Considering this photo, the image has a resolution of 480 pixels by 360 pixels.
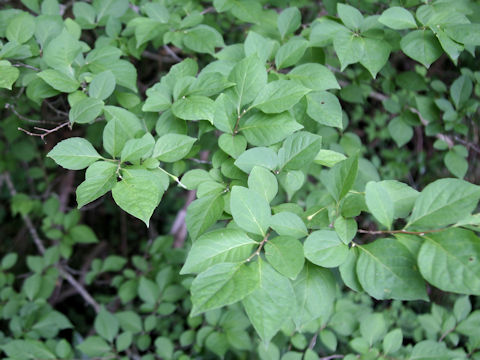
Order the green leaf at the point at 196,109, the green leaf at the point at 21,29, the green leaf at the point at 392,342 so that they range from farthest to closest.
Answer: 1. the green leaf at the point at 392,342
2. the green leaf at the point at 21,29
3. the green leaf at the point at 196,109

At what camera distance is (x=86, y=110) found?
1.12m

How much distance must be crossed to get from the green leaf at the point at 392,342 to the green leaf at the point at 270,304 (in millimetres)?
823

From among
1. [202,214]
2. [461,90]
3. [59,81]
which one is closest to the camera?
[202,214]

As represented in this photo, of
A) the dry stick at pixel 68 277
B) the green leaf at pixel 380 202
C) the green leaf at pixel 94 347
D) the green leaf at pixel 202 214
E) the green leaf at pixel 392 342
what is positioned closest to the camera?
the green leaf at pixel 380 202

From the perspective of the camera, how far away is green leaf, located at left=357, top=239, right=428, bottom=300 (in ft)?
2.58

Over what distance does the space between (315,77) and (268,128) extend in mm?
270

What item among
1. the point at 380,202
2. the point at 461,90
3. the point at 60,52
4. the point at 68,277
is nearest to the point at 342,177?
the point at 380,202

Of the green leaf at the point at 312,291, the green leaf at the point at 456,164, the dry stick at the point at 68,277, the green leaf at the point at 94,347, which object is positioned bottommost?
the dry stick at the point at 68,277

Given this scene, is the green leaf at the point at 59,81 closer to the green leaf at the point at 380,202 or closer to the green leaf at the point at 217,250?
the green leaf at the point at 217,250

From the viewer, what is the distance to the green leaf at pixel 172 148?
1.06m

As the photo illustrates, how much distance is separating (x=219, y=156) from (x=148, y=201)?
0.30 meters

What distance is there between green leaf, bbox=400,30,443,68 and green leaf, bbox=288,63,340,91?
0.81 feet

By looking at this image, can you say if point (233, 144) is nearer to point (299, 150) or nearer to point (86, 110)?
point (299, 150)

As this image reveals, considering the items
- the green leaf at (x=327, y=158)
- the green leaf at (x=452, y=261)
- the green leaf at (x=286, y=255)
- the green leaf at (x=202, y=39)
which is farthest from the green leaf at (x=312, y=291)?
the green leaf at (x=202, y=39)
